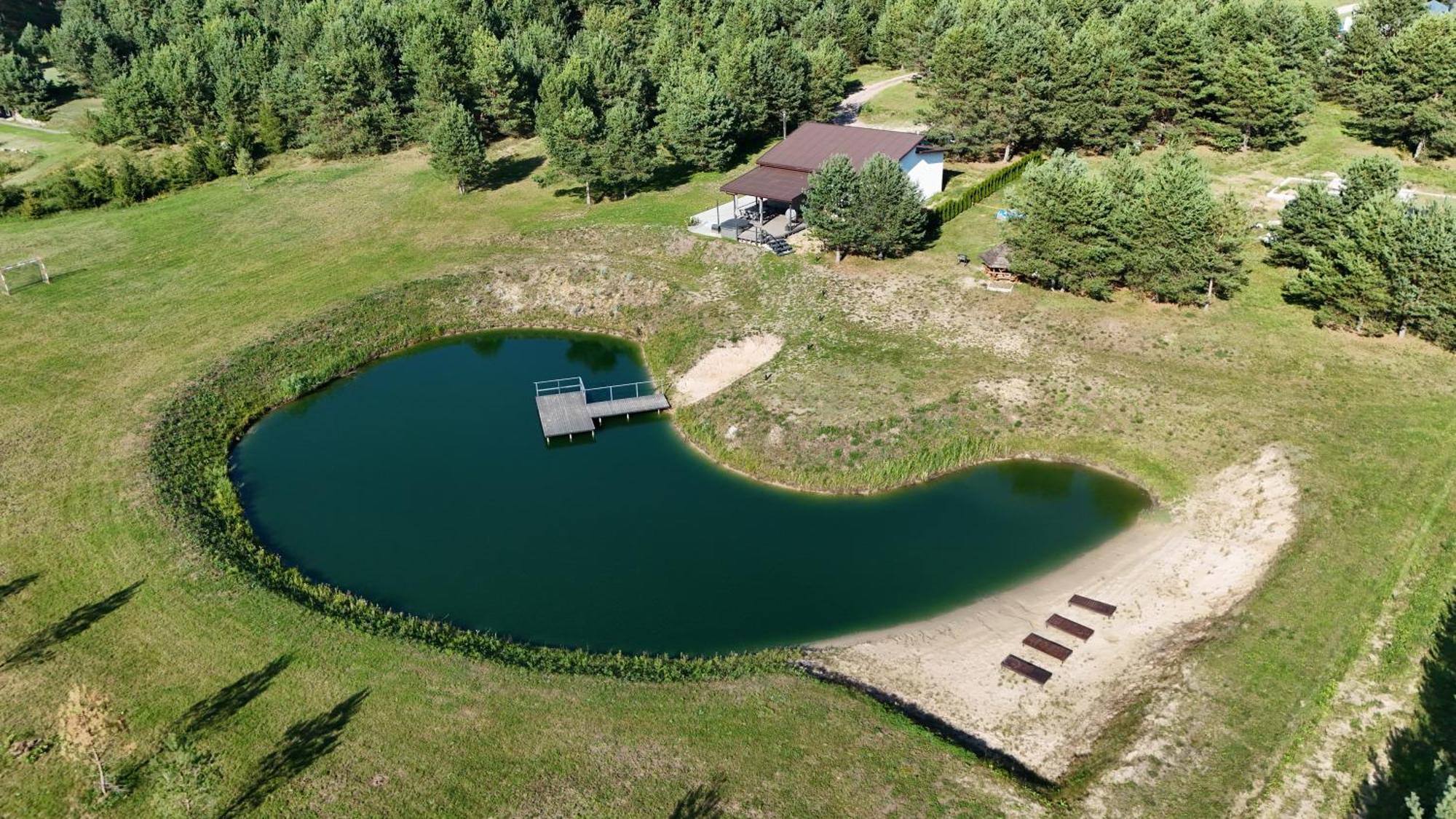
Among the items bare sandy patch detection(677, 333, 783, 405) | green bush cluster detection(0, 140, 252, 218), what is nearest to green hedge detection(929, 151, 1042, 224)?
bare sandy patch detection(677, 333, 783, 405)

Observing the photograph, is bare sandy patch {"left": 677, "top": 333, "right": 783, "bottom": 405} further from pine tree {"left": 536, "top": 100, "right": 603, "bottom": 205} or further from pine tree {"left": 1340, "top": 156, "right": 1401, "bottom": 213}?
Answer: pine tree {"left": 1340, "top": 156, "right": 1401, "bottom": 213}

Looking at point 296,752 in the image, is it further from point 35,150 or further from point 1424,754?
point 35,150

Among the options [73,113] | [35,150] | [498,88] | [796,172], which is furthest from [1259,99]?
[73,113]

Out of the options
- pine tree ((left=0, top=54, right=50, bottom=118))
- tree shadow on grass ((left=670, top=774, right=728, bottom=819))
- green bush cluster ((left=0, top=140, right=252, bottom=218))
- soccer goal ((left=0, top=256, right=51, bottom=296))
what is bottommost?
tree shadow on grass ((left=670, top=774, right=728, bottom=819))

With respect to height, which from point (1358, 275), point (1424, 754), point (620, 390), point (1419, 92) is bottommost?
point (1424, 754)

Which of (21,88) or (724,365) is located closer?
(724,365)

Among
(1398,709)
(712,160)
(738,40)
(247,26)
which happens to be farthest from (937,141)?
(247,26)

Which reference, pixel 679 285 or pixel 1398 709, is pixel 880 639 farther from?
pixel 679 285
